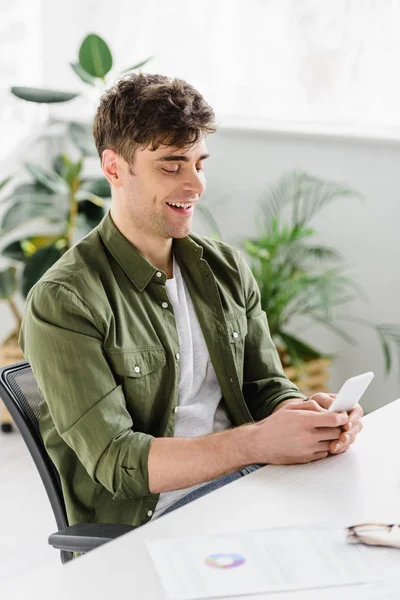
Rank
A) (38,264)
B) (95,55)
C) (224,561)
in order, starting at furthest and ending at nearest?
1. (38,264)
2. (95,55)
3. (224,561)

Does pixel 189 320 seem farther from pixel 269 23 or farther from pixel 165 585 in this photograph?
pixel 269 23

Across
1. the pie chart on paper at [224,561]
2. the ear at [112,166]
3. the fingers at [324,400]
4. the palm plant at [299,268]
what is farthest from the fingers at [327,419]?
the palm plant at [299,268]

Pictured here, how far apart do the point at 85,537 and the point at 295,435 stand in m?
0.36

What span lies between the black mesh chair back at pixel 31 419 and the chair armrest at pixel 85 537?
0.60ft

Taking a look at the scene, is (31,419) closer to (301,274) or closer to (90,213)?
(301,274)

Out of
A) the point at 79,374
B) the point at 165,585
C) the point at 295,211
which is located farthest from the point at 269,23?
the point at 165,585

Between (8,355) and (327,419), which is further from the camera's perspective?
(8,355)

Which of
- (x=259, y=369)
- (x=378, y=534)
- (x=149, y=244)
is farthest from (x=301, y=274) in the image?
(x=378, y=534)

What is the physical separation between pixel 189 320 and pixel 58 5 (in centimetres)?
251

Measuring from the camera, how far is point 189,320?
1.82m

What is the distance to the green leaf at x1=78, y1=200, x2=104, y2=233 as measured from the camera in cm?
340

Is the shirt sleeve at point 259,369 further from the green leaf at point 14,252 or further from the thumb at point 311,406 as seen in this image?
the green leaf at point 14,252

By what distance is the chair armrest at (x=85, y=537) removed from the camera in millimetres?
1404

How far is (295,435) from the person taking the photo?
1.49 m
